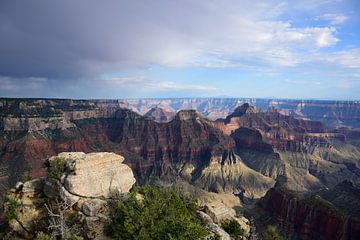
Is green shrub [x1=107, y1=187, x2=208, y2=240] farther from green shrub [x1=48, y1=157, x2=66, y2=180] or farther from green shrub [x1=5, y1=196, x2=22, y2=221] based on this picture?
green shrub [x1=5, y1=196, x2=22, y2=221]

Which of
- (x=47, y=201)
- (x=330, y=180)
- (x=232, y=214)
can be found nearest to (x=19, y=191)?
(x=47, y=201)

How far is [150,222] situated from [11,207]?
19.4 metres

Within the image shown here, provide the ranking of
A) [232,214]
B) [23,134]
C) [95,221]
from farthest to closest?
[23,134] < [232,214] < [95,221]

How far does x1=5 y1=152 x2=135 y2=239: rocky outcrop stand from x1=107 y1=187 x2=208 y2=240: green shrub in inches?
88.5

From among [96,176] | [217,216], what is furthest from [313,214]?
[96,176]

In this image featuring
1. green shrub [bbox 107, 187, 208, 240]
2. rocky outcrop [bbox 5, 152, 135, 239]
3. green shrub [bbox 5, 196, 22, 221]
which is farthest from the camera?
green shrub [bbox 5, 196, 22, 221]

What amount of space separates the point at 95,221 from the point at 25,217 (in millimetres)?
11055

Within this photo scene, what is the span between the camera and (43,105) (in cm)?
17512

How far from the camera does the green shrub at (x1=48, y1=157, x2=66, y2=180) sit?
49.0 m

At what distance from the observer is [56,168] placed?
50.2m

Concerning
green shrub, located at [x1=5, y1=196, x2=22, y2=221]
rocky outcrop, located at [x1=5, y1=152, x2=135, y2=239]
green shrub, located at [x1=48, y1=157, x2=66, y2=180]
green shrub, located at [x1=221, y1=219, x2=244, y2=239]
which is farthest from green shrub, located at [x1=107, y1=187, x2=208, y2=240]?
green shrub, located at [x1=5, y1=196, x2=22, y2=221]

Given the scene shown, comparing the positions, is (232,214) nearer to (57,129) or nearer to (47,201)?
(47,201)

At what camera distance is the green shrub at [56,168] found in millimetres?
49031

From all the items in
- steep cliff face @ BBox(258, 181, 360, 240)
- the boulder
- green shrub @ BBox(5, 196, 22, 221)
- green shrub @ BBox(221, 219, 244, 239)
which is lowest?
steep cliff face @ BBox(258, 181, 360, 240)
